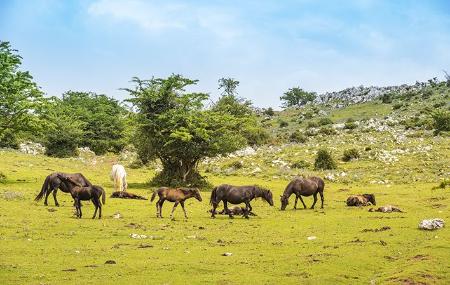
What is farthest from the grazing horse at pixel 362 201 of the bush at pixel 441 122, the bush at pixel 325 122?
the bush at pixel 325 122

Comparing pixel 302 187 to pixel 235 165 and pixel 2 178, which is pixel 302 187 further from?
pixel 235 165

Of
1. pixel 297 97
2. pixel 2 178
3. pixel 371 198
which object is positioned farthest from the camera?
pixel 297 97

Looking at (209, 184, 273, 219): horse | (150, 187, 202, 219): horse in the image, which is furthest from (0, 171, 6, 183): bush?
(209, 184, 273, 219): horse

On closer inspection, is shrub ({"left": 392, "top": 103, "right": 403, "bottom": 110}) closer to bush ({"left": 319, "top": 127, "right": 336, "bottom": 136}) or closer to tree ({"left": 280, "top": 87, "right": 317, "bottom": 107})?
bush ({"left": 319, "top": 127, "right": 336, "bottom": 136})

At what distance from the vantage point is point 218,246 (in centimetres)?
1964

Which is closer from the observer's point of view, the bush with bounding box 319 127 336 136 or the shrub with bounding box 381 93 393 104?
the bush with bounding box 319 127 336 136

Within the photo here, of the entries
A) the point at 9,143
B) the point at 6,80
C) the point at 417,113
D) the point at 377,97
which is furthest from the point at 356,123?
the point at 6,80

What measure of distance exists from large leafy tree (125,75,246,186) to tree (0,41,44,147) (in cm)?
818

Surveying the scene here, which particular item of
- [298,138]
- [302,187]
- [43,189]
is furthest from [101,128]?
[302,187]

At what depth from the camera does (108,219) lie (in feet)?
83.7

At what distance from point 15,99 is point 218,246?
24516 mm

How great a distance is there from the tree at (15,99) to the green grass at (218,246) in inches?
326

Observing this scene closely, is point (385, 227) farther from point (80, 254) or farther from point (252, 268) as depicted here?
point (80, 254)

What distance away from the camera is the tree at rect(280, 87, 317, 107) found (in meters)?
173
